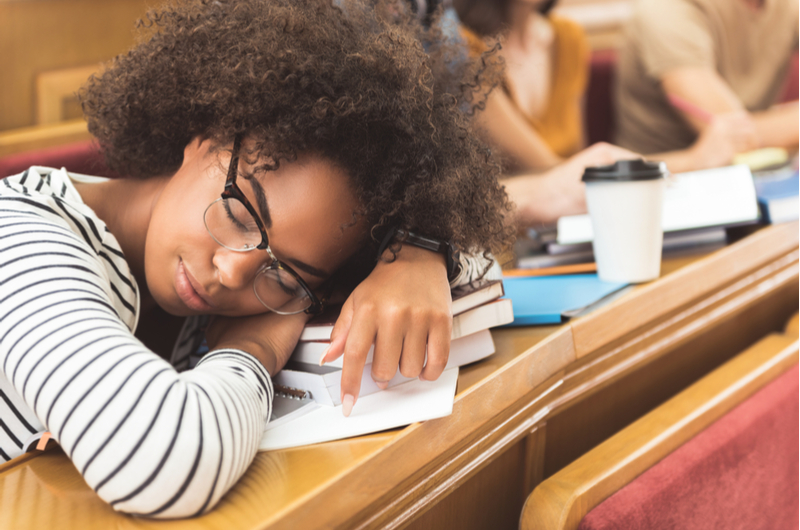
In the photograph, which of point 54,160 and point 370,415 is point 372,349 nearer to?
point 370,415

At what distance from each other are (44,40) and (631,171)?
149 cm

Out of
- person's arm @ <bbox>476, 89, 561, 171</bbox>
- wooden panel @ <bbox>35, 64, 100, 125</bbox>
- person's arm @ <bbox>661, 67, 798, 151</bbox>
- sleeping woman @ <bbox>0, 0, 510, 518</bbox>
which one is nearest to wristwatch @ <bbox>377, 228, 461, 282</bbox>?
sleeping woman @ <bbox>0, 0, 510, 518</bbox>

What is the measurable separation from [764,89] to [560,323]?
2069mm

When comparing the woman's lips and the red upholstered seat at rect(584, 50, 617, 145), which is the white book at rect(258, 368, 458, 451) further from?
the red upholstered seat at rect(584, 50, 617, 145)

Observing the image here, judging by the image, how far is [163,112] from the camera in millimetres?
792

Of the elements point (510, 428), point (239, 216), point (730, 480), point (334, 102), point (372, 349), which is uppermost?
point (334, 102)

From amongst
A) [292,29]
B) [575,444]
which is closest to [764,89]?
[575,444]

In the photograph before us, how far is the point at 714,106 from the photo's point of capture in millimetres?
1873

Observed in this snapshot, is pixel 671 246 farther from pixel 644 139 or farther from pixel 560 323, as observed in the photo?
pixel 644 139

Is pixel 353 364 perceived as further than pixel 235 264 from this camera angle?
No

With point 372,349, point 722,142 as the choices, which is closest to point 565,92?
point 722,142

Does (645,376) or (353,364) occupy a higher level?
(353,364)

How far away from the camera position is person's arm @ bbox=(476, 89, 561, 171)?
5.73ft

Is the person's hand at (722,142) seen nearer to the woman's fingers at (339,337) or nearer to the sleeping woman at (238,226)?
the sleeping woman at (238,226)
